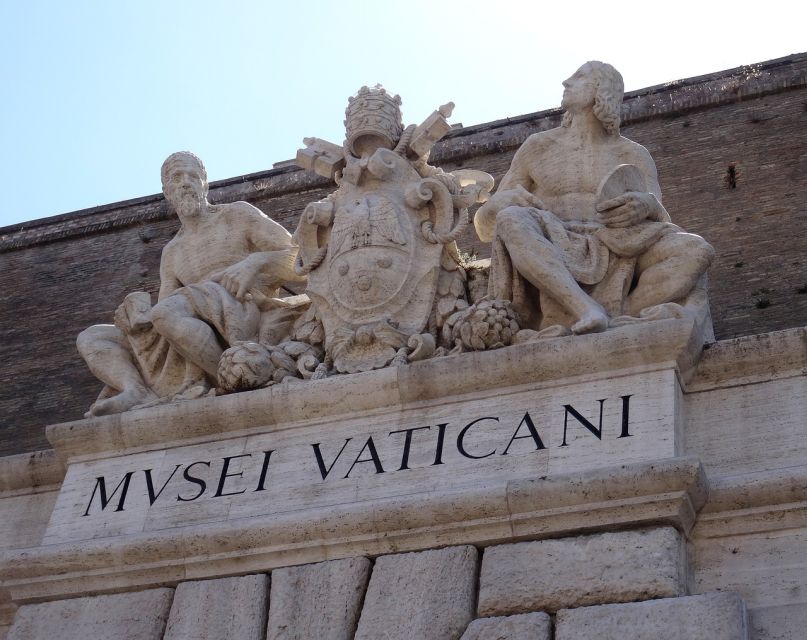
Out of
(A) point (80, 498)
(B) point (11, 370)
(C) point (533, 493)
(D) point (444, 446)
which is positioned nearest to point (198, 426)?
(A) point (80, 498)

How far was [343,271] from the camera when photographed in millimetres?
8930

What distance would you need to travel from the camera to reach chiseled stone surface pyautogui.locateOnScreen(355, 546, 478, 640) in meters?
7.38

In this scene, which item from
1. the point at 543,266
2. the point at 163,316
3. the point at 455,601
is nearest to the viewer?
the point at 455,601

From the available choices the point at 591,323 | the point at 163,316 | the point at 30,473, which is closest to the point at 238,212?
the point at 163,316

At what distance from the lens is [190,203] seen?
9891mm

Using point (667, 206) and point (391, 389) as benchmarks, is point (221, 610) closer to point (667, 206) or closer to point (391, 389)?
point (391, 389)

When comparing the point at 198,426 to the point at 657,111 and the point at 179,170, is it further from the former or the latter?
the point at 657,111

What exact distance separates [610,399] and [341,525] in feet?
4.01

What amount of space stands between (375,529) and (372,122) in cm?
248

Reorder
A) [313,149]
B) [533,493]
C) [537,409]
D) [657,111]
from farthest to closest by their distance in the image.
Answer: [657,111]
[313,149]
[537,409]
[533,493]

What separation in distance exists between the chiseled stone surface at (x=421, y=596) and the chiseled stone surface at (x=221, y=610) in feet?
1.61

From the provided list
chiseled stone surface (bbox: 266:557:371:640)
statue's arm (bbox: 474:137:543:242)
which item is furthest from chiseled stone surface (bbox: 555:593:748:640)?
statue's arm (bbox: 474:137:543:242)

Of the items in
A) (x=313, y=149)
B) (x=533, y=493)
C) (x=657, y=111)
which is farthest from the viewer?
(x=657, y=111)

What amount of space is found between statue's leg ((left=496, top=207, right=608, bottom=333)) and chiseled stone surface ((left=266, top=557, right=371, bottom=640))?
1442 mm
